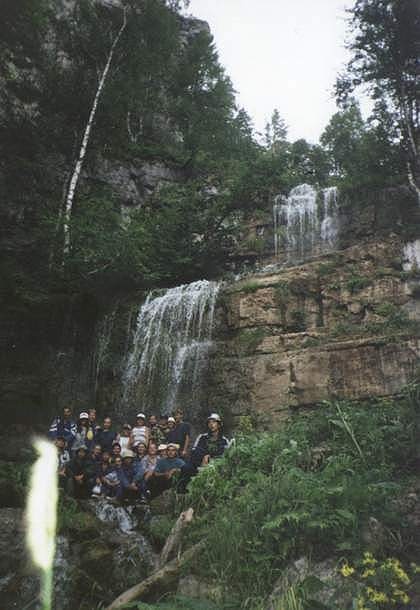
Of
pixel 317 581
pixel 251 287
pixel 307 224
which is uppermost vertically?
pixel 307 224

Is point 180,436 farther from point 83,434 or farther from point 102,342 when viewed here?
point 102,342

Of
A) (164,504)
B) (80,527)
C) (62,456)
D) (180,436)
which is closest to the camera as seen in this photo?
(80,527)

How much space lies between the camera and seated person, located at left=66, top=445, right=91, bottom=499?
7992 mm

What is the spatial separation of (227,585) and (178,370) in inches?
285

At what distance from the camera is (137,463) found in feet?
27.2

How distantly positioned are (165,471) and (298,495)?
316 cm

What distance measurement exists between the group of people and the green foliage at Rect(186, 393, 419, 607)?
85 cm

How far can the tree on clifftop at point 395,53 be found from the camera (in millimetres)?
16625

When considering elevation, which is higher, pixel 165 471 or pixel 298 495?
pixel 298 495

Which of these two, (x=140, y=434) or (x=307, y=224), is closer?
(x=140, y=434)

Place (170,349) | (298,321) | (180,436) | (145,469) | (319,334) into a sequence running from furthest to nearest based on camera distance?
(170,349), (298,321), (319,334), (180,436), (145,469)

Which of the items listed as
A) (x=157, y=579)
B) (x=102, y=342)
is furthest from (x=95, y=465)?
(x=102, y=342)

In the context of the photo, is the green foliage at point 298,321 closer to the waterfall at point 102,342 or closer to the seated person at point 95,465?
the waterfall at point 102,342

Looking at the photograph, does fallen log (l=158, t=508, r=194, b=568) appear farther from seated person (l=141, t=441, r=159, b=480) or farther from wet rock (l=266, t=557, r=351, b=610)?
seated person (l=141, t=441, r=159, b=480)
